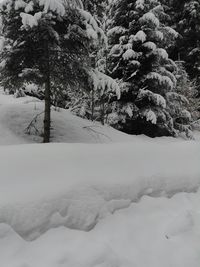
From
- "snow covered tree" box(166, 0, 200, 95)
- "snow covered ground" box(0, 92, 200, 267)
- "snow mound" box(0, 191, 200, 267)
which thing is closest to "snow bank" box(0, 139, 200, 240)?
"snow covered ground" box(0, 92, 200, 267)

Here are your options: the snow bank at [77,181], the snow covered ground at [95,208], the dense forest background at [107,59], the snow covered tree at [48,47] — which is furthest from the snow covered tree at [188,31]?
the snow covered ground at [95,208]

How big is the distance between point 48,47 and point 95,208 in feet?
14.1

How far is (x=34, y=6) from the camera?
20.5 feet

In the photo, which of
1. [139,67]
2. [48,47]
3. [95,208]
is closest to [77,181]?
[95,208]

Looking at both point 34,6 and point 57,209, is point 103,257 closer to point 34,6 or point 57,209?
point 57,209

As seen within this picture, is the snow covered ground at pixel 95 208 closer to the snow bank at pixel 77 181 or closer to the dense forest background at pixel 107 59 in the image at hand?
the snow bank at pixel 77 181

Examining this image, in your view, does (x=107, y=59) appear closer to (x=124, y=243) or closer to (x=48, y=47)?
(x=48, y=47)

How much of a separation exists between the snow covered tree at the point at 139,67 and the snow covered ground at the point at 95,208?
6618mm

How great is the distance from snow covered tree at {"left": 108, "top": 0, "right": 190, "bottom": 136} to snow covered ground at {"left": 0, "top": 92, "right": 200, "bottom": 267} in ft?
21.7

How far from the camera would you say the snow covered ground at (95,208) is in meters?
3.05

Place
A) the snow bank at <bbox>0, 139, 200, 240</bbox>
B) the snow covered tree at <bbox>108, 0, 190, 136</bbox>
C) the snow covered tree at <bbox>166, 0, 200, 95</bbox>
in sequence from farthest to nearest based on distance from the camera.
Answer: the snow covered tree at <bbox>166, 0, 200, 95</bbox>, the snow covered tree at <bbox>108, 0, 190, 136</bbox>, the snow bank at <bbox>0, 139, 200, 240</bbox>

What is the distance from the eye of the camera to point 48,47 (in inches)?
269

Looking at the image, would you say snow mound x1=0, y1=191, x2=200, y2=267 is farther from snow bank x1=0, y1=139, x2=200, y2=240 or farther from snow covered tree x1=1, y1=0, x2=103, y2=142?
snow covered tree x1=1, y1=0, x2=103, y2=142

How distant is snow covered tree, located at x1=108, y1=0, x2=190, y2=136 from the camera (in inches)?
472
